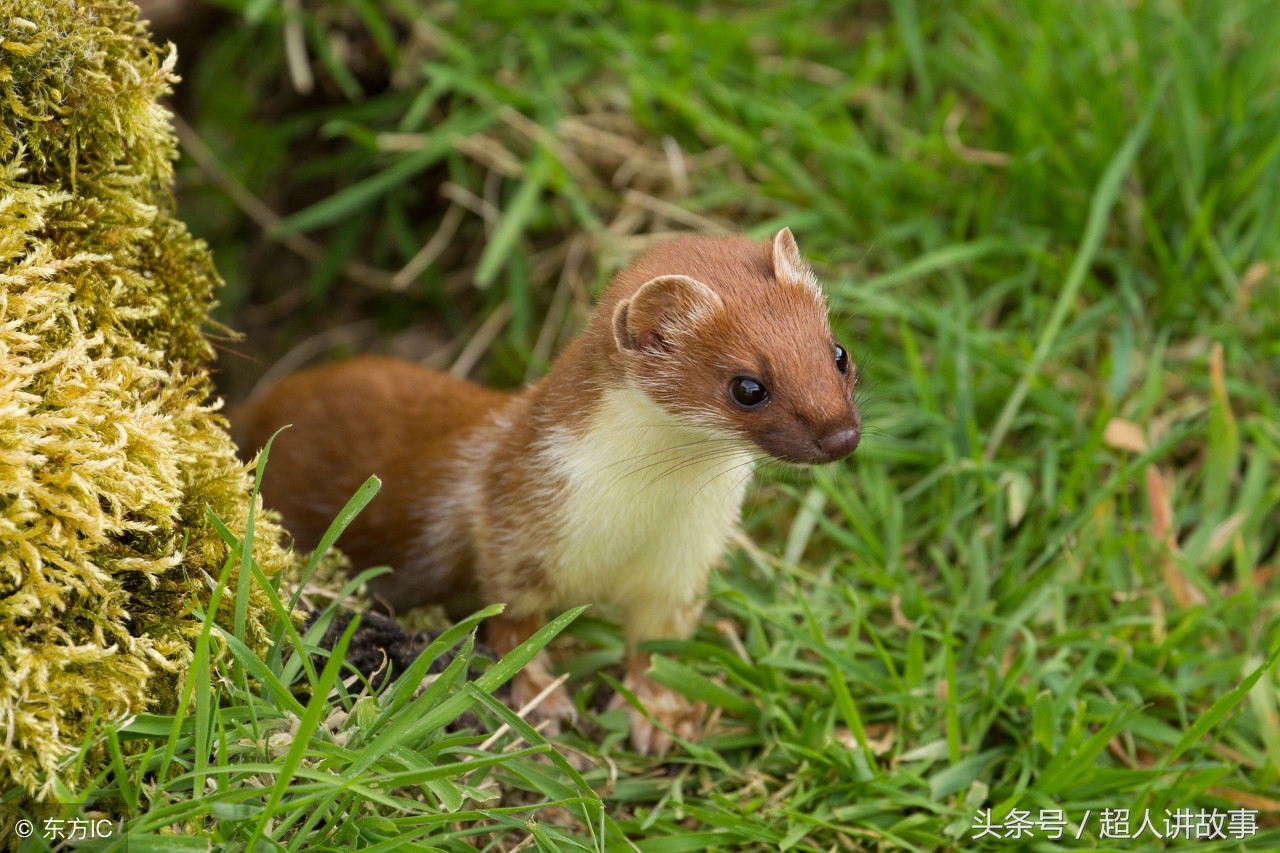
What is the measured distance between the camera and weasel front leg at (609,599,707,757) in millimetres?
3672

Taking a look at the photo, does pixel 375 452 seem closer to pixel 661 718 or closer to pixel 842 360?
pixel 661 718

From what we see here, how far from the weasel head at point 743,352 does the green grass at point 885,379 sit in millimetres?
754

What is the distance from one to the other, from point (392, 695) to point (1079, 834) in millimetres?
2069

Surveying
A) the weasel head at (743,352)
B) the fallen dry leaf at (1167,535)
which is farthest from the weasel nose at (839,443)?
the fallen dry leaf at (1167,535)

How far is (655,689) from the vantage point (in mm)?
3779

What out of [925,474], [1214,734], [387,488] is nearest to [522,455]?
[387,488]

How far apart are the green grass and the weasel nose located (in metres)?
0.83

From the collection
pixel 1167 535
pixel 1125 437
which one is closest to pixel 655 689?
pixel 1167 535

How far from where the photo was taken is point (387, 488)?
4375 mm

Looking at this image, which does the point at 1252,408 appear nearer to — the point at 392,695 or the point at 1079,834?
the point at 1079,834

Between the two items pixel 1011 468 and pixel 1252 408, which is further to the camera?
pixel 1252 408

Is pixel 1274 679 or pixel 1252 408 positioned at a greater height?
pixel 1252 408

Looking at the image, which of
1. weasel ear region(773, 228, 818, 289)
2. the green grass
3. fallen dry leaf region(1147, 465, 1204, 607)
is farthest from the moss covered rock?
fallen dry leaf region(1147, 465, 1204, 607)

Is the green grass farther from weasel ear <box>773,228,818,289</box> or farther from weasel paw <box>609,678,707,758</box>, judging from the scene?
weasel ear <box>773,228,818,289</box>
